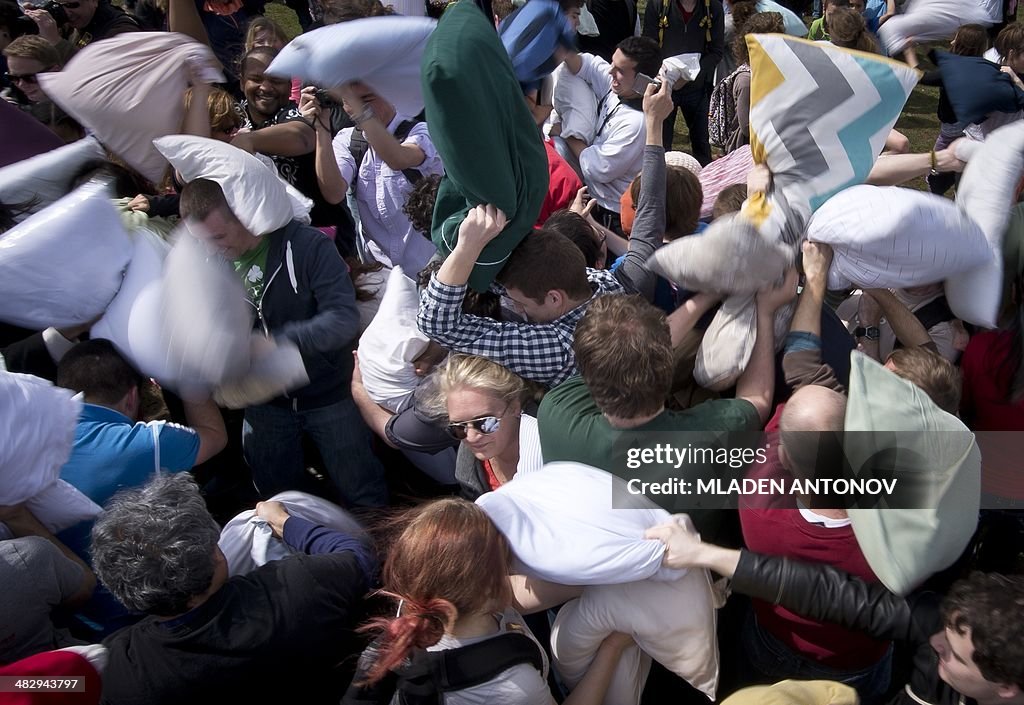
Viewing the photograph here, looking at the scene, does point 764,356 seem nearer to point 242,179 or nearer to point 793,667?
point 793,667

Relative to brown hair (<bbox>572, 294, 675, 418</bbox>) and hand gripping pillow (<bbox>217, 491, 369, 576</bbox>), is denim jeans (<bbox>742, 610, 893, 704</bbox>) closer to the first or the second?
brown hair (<bbox>572, 294, 675, 418</bbox>)

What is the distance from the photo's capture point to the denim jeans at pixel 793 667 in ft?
6.26

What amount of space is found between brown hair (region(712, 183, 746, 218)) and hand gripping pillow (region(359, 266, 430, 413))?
93cm

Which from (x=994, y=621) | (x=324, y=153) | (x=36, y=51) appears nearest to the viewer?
(x=994, y=621)

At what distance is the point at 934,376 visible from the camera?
188 cm

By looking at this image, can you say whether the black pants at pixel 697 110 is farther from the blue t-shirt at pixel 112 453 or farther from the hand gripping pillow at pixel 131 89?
the blue t-shirt at pixel 112 453

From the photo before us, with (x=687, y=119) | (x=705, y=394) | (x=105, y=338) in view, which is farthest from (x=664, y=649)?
(x=687, y=119)

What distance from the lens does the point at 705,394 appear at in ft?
7.11

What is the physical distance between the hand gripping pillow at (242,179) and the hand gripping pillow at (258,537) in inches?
32.7

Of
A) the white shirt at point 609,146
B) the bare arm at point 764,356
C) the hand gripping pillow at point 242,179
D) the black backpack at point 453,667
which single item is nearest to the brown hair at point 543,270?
the bare arm at point 764,356

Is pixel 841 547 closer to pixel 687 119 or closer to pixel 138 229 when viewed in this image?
pixel 138 229

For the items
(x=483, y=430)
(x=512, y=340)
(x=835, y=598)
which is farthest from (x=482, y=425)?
(x=835, y=598)
